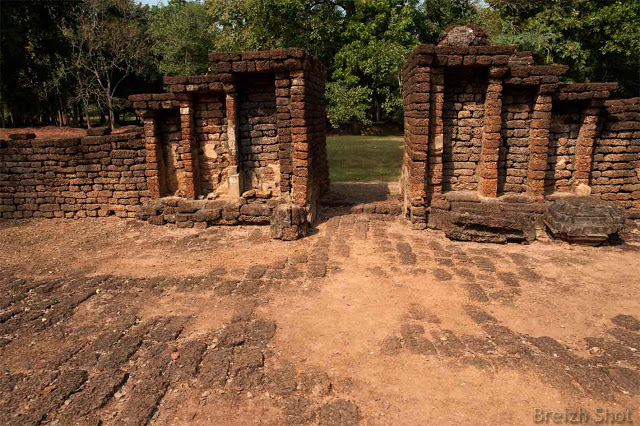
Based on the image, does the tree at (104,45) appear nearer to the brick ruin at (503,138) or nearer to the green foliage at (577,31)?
the green foliage at (577,31)

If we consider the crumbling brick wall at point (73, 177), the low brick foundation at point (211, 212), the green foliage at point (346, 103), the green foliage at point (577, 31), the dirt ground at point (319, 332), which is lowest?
the dirt ground at point (319, 332)

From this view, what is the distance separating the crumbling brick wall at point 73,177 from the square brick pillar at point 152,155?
28 centimetres

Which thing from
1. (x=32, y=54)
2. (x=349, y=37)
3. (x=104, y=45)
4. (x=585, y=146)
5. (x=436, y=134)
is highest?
(x=104, y=45)

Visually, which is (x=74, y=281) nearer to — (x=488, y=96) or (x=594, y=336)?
(x=594, y=336)

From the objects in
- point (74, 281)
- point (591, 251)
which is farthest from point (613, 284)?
point (74, 281)

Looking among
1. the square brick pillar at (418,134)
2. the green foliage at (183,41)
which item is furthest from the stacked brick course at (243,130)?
the green foliage at (183,41)

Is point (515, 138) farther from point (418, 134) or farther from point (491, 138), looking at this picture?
point (418, 134)

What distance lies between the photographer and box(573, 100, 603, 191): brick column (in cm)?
802

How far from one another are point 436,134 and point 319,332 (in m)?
5.02

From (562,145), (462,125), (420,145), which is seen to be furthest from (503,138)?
Answer: (420,145)

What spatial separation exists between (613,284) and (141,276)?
6.87 m

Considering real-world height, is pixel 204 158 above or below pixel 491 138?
below

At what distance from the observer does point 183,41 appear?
3052cm

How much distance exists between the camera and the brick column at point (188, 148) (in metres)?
8.83
